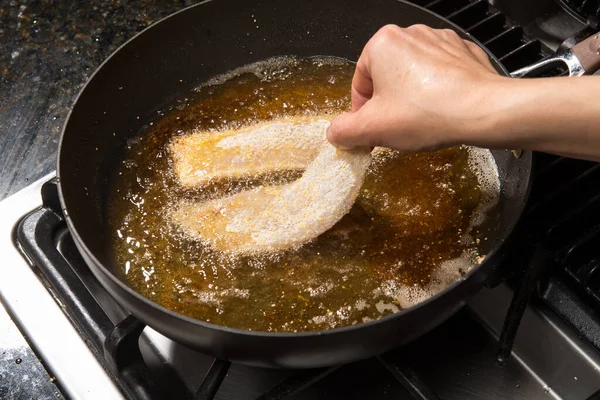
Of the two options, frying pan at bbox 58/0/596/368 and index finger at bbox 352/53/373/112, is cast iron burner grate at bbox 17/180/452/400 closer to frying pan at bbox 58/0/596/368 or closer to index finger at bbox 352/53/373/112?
frying pan at bbox 58/0/596/368

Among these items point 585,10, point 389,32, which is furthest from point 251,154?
point 585,10

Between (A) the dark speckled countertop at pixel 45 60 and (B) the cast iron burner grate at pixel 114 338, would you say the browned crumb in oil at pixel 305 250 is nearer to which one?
(B) the cast iron burner grate at pixel 114 338

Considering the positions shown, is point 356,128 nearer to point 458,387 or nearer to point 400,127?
point 400,127

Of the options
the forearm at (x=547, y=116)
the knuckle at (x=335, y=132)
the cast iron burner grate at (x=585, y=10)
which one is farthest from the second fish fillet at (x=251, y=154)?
the cast iron burner grate at (x=585, y=10)

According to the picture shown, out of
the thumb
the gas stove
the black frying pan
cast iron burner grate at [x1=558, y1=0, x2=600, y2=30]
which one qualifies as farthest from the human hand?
cast iron burner grate at [x1=558, y1=0, x2=600, y2=30]

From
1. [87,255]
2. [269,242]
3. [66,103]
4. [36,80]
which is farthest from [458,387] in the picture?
[36,80]
